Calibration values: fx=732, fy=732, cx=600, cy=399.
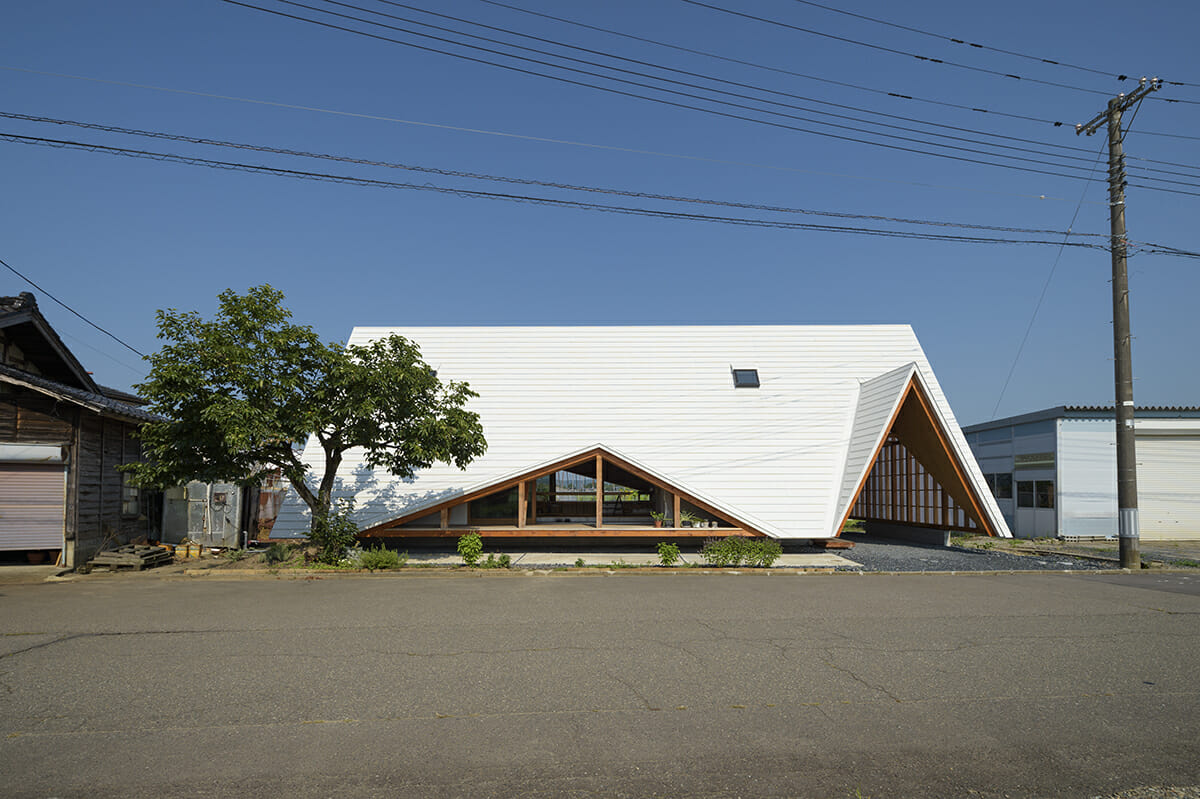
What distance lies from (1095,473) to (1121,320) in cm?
945

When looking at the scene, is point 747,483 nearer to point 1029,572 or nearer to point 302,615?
point 1029,572

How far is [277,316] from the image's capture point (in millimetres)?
15172

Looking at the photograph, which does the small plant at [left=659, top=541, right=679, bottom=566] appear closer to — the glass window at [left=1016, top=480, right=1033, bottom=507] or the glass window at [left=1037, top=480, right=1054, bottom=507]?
the glass window at [left=1037, top=480, right=1054, bottom=507]

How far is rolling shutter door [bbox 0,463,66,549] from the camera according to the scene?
15023mm

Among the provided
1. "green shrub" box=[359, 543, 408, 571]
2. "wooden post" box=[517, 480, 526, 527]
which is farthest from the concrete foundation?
"green shrub" box=[359, 543, 408, 571]

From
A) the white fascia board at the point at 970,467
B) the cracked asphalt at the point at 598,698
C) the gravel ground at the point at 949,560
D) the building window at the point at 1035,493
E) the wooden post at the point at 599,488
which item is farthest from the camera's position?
the building window at the point at 1035,493

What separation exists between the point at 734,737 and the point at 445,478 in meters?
15.6

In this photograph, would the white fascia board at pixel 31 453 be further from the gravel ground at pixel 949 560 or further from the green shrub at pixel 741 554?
the gravel ground at pixel 949 560

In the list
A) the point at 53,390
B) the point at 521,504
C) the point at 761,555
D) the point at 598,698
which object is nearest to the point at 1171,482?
the point at 761,555

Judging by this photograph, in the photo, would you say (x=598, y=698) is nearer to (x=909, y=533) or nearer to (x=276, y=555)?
(x=276, y=555)

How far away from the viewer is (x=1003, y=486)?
2831cm

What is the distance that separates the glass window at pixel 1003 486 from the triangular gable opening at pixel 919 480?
20.9 ft

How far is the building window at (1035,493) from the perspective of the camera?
82.3 feet

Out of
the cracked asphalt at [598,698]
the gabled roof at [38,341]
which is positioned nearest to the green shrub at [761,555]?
the cracked asphalt at [598,698]
